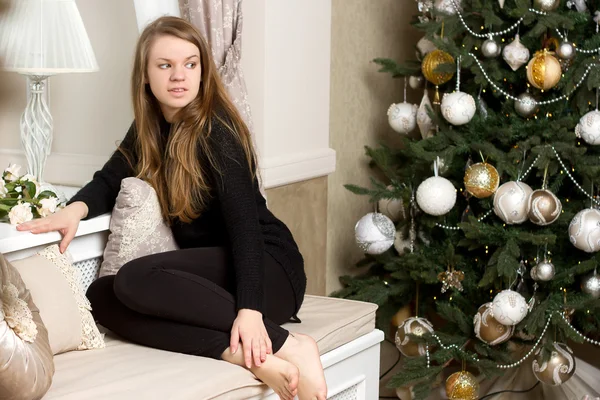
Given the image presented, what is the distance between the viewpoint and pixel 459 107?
252 centimetres

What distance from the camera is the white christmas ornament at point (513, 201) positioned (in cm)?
239

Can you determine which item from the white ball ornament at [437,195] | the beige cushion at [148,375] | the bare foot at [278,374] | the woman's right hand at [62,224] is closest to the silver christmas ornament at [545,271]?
the white ball ornament at [437,195]

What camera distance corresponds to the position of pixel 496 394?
2896 millimetres

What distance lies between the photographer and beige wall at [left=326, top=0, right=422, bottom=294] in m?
3.13

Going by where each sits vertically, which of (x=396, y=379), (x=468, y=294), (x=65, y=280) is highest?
(x=65, y=280)

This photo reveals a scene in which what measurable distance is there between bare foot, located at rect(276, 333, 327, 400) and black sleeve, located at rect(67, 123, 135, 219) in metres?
0.69

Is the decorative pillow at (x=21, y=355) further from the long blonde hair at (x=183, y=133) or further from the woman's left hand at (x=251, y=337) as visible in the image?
the long blonde hair at (x=183, y=133)

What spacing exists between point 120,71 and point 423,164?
3.68 feet

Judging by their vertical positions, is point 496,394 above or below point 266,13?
below

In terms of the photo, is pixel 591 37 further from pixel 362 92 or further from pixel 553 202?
pixel 362 92

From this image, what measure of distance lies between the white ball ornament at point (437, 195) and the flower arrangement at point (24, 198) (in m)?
1.20

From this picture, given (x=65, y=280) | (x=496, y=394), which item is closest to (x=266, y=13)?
(x=65, y=280)

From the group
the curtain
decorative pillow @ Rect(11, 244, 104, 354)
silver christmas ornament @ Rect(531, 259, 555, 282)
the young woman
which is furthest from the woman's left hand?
silver christmas ornament @ Rect(531, 259, 555, 282)

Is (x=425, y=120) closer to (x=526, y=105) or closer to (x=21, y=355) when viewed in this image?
(x=526, y=105)
